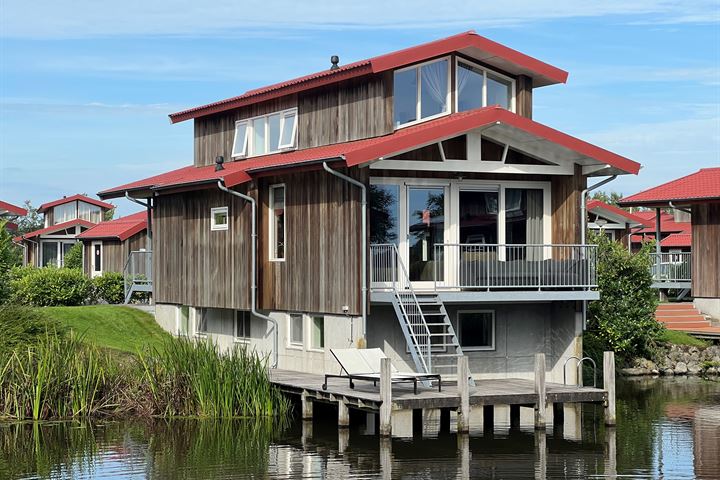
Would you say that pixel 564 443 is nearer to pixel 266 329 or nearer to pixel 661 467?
pixel 661 467

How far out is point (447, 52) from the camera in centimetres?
2867

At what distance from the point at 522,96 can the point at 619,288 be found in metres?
8.58

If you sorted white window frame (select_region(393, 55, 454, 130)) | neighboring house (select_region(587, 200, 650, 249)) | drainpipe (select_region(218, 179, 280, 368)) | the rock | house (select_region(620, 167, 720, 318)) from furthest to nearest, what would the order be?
neighboring house (select_region(587, 200, 650, 249)) → house (select_region(620, 167, 720, 318)) → the rock → drainpipe (select_region(218, 179, 280, 368)) → white window frame (select_region(393, 55, 454, 130))

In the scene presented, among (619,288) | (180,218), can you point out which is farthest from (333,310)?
(619,288)

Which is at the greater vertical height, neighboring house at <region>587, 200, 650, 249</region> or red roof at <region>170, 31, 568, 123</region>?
red roof at <region>170, 31, 568, 123</region>

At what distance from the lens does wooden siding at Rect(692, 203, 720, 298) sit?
43.4 meters

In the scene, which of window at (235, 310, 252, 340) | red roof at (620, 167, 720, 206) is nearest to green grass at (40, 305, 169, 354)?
window at (235, 310, 252, 340)

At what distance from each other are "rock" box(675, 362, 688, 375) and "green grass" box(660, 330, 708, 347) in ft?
3.90

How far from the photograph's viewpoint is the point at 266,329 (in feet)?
105

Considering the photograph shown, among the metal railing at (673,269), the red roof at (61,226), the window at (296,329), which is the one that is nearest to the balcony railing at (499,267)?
the window at (296,329)

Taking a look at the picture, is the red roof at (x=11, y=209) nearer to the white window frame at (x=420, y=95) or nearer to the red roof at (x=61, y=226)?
the white window frame at (x=420, y=95)

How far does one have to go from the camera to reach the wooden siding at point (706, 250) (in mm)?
43406

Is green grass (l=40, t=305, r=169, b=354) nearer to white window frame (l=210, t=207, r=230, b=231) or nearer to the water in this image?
white window frame (l=210, t=207, r=230, b=231)

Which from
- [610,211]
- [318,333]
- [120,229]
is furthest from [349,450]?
[120,229]
